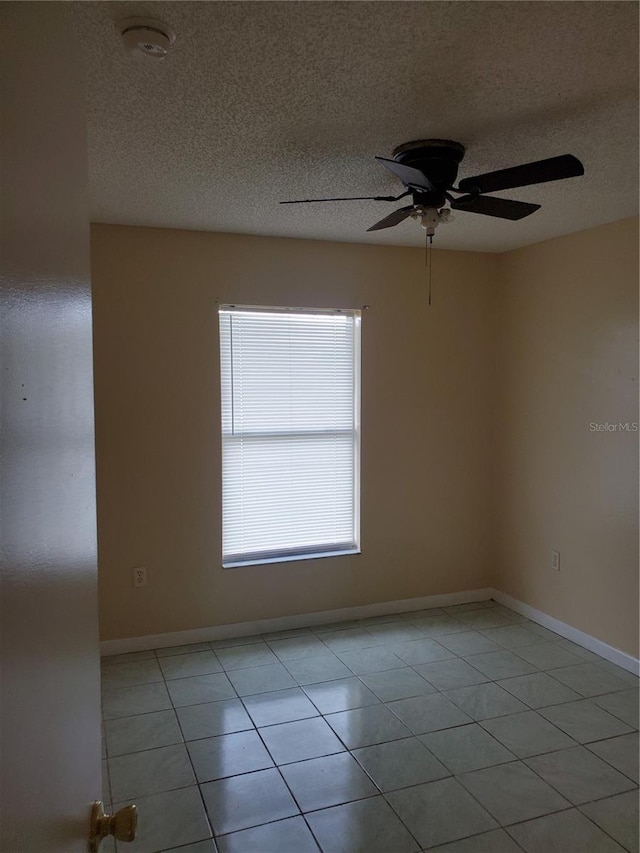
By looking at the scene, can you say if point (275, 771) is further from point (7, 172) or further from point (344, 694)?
point (7, 172)

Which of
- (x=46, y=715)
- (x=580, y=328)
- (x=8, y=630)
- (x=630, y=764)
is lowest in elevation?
(x=630, y=764)

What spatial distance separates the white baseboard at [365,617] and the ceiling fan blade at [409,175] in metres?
2.78

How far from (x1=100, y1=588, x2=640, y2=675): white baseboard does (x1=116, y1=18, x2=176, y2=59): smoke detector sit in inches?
122

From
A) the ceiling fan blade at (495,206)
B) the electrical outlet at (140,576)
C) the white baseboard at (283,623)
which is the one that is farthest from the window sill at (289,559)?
the ceiling fan blade at (495,206)

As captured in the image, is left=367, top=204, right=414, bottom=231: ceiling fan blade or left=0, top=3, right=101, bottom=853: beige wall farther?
left=367, top=204, right=414, bottom=231: ceiling fan blade

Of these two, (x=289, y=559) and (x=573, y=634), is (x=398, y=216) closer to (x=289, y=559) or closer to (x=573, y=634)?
(x=289, y=559)

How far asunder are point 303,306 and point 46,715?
3.40 meters

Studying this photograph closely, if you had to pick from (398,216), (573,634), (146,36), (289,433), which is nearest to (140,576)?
(289,433)

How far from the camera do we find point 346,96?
6.28 ft

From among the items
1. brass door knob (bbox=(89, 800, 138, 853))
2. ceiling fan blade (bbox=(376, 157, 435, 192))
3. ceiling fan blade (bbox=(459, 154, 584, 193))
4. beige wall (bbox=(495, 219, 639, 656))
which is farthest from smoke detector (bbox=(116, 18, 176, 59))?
beige wall (bbox=(495, 219, 639, 656))

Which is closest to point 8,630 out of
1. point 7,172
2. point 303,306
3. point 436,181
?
point 7,172

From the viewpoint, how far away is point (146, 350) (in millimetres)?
3584

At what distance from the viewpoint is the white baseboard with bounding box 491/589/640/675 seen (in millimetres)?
3395

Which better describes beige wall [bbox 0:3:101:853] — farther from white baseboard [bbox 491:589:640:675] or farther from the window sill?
white baseboard [bbox 491:589:640:675]
